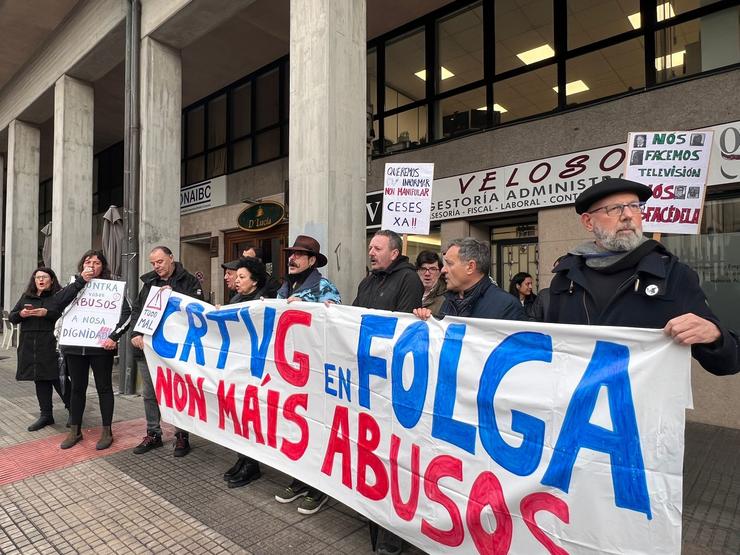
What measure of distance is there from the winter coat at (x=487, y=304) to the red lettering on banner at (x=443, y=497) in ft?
2.67

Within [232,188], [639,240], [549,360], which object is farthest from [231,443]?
[232,188]

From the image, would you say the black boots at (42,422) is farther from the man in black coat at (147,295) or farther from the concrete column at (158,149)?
the concrete column at (158,149)

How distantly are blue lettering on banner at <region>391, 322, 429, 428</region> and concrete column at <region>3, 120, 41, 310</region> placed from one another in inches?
579

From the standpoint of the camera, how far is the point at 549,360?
226 centimetres

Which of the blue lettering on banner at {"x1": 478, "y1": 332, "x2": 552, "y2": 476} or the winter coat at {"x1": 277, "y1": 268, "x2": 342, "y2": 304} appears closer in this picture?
the blue lettering on banner at {"x1": 478, "y1": 332, "x2": 552, "y2": 476}

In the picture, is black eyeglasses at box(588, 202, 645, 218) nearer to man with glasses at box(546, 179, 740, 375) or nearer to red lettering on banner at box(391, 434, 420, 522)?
man with glasses at box(546, 179, 740, 375)

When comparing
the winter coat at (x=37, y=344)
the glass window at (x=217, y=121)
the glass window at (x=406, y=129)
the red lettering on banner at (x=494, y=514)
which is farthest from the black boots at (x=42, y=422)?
the glass window at (x=217, y=121)

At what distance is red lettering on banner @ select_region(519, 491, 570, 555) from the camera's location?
2.12 m

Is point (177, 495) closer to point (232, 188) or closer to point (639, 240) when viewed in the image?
point (639, 240)

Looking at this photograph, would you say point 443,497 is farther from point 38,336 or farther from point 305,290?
point 38,336

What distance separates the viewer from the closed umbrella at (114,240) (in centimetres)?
788

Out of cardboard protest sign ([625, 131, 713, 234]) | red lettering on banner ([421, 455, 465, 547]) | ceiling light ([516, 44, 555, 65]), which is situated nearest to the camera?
red lettering on banner ([421, 455, 465, 547])

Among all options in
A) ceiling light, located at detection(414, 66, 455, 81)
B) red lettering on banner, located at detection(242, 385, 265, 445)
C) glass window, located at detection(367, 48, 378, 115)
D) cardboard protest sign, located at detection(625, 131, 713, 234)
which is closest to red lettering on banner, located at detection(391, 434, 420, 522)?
red lettering on banner, located at detection(242, 385, 265, 445)

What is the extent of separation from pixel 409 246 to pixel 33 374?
20.1ft
